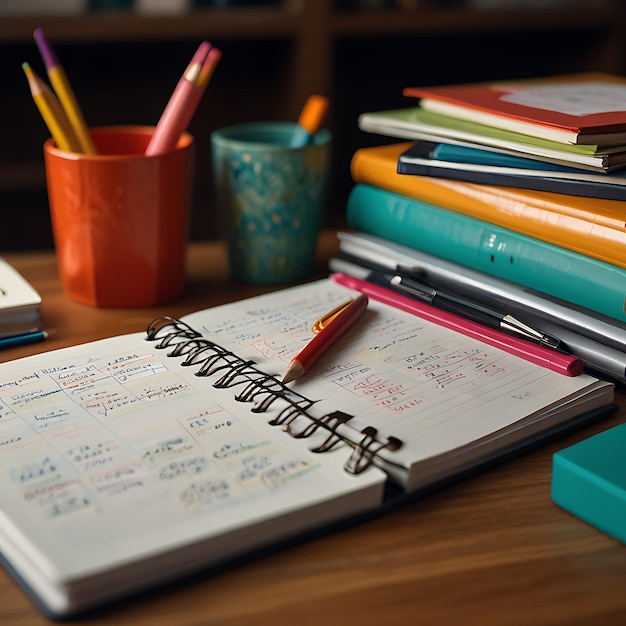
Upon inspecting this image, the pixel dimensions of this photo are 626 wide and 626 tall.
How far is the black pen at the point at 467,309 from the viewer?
682 millimetres

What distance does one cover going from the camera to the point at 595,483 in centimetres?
49

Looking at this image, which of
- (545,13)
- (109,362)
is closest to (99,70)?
(545,13)

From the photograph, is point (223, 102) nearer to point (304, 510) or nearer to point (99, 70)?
point (99, 70)

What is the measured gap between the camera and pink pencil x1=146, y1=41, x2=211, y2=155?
0.80 meters

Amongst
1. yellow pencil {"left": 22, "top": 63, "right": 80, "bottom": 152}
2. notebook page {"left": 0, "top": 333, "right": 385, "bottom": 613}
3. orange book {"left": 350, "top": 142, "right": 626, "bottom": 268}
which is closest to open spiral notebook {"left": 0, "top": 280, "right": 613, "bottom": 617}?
notebook page {"left": 0, "top": 333, "right": 385, "bottom": 613}

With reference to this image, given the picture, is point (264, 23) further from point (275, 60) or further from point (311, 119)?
point (311, 119)

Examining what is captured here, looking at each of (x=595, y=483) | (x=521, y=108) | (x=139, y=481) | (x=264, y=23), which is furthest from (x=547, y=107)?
(x=264, y=23)

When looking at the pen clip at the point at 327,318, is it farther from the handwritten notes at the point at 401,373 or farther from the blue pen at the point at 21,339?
the blue pen at the point at 21,339

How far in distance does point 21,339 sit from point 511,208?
434mm

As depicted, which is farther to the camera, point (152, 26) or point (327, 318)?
point (152, 26)

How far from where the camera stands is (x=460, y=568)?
469 millimetres

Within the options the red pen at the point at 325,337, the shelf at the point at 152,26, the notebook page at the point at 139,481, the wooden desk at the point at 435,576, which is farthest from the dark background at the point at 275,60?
the wooden desk at the point at 435,576

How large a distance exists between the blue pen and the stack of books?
31 cm

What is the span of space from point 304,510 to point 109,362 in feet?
0.82
